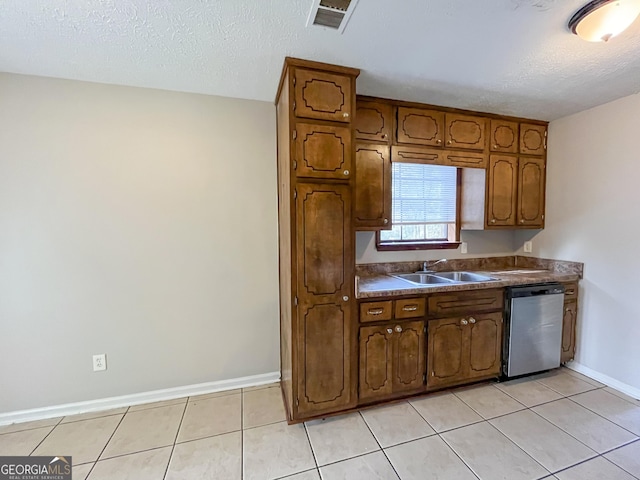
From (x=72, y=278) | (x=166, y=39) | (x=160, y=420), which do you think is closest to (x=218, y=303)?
(x=160, y=420)

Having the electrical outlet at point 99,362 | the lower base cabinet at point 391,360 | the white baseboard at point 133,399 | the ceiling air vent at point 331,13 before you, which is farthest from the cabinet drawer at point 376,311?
the electrical outlet at point 99,362

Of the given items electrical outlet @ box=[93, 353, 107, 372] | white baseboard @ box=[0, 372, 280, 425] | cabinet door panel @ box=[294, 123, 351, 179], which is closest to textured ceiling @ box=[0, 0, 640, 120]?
cabinet door panel @ box=[294, 123, 351, 179]

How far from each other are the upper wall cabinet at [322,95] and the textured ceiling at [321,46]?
110 mm

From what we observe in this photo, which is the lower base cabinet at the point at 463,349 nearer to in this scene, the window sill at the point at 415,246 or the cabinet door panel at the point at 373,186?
the window sill at the point at 415,246

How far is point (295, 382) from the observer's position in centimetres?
188

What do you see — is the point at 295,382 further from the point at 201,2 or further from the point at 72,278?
the point at 201,2

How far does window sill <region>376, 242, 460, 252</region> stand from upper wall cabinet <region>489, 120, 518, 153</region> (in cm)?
101

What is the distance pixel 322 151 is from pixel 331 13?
2.33 feet

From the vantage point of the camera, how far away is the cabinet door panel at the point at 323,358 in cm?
189

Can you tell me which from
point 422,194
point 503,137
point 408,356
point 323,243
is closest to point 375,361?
point 408,356

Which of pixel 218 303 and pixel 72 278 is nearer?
pixel 72 278

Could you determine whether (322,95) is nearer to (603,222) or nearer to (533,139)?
(533,139)

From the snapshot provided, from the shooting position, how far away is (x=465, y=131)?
2.58m

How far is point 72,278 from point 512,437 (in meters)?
3.25
